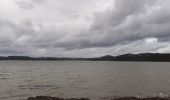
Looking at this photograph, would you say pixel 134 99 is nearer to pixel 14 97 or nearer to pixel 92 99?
pixel 92 99

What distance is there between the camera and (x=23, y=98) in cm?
2527

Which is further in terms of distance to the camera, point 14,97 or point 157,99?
point 14,97

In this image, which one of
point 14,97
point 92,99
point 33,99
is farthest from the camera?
point 14,97

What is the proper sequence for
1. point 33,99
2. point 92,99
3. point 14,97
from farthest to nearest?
Answer: point 14,97 → point 92,99 → point 33,99

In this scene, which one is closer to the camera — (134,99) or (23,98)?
(134,99)

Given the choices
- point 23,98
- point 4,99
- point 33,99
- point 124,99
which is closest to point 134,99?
point 124,99

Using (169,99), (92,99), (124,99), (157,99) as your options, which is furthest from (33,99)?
(169,99)

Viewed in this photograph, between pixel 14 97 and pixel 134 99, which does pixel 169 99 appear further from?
pixel 14 97

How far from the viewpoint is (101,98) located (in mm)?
24938

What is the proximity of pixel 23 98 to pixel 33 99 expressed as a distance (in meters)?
4.56

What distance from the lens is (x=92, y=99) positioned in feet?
80.4

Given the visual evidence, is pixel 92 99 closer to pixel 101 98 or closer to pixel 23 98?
pixel 101 98

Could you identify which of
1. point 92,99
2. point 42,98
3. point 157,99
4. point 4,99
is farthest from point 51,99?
point 157,99

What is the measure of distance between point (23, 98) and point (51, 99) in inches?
205
